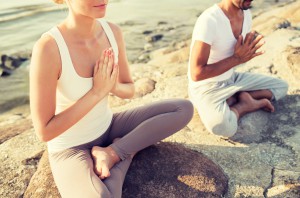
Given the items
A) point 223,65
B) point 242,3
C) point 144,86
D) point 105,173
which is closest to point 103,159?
point 105,173

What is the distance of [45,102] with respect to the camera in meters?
2.37

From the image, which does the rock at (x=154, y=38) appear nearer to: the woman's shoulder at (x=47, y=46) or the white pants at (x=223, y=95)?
the white pants at (x=223, y=95)

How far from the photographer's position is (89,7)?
2.38 metres

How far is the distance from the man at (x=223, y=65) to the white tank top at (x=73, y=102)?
3.16 ft

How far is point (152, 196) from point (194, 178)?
0.37 metres

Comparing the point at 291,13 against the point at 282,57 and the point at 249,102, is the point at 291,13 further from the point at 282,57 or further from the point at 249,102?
the point at 249,102

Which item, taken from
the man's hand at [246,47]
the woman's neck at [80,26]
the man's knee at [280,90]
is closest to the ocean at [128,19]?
the man's knee at [280,90]

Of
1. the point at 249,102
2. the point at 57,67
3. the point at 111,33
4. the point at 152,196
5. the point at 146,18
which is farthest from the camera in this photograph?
the point at 146,18

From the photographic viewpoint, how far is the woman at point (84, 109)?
2355 millimetres

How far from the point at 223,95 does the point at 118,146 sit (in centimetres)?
139

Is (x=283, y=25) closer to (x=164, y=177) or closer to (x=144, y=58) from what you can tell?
(x=144, y=58)

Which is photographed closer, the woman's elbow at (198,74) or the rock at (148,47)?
the woman's elbow at (198,74)

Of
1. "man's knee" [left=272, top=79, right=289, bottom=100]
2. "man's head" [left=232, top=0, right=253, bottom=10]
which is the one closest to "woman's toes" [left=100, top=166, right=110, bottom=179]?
"man's head" [left=232, top=0, right=253, bottom=10]

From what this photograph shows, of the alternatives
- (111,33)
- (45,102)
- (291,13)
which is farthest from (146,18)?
(45,102)
